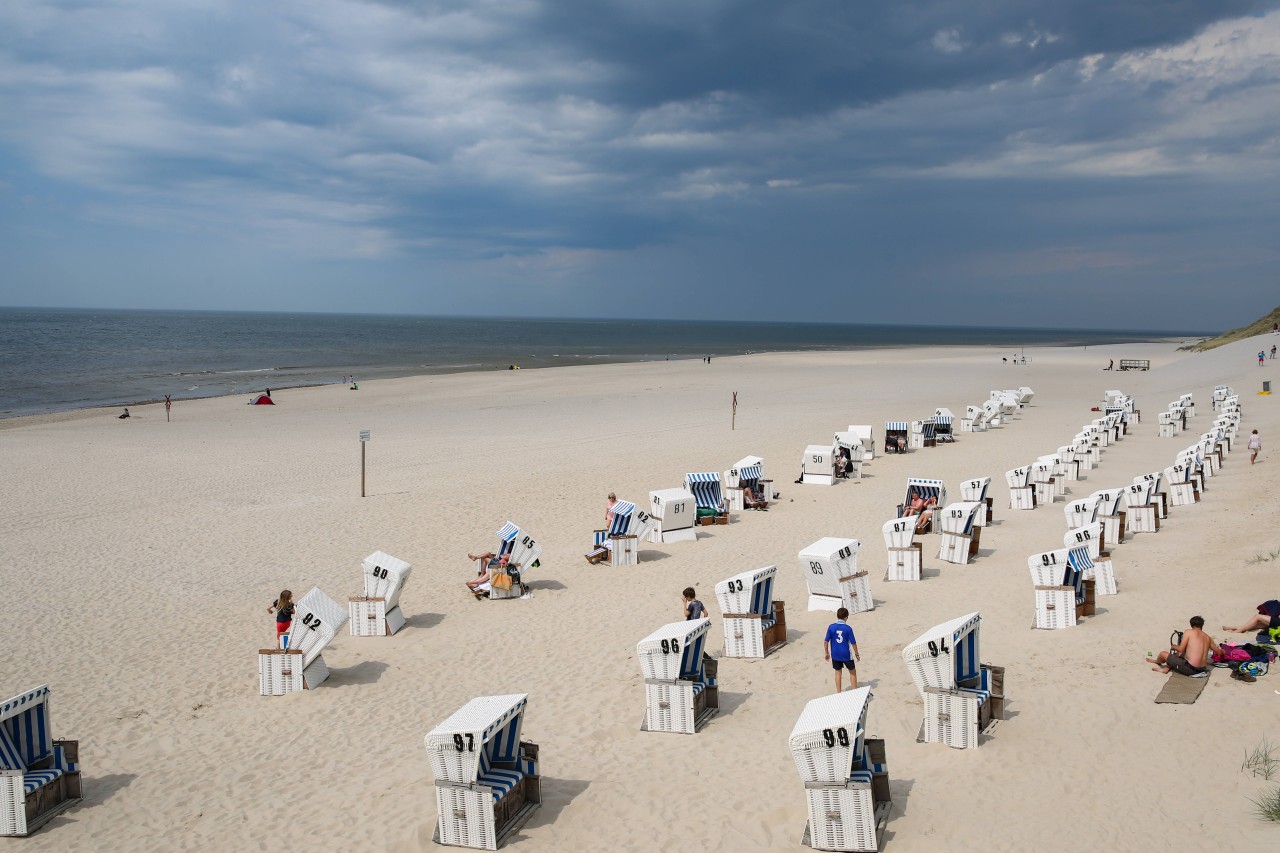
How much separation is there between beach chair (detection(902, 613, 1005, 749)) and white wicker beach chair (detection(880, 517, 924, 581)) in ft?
18.7

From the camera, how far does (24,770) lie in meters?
7.65

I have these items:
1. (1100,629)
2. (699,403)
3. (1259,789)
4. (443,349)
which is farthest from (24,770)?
(443,349)

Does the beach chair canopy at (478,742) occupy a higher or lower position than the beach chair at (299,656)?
higher

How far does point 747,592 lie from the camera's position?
1099 centimetres

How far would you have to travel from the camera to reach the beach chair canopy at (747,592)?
36.1ft

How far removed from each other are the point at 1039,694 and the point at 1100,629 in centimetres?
258

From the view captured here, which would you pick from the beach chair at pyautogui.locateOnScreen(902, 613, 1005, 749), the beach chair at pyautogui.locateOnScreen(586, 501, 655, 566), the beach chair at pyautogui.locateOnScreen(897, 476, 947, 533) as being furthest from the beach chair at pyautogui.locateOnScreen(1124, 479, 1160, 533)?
the beach chair at pyautogui.locateOnScreen(902, 613, 1005, 749)

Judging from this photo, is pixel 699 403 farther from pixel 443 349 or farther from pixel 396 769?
pixel 443 349

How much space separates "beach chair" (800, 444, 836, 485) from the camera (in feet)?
74.4

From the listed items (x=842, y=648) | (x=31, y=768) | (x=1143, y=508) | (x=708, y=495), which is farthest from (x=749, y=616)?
(x=1143, y=508)

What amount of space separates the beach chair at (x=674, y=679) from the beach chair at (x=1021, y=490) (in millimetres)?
12790

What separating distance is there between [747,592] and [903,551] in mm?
4386

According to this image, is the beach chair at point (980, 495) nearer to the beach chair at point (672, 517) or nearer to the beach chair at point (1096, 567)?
the beach chair at point (1096, 567)

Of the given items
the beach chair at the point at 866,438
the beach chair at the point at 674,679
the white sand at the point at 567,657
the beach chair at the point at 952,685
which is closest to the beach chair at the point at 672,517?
the white sand at the point at 567,657
